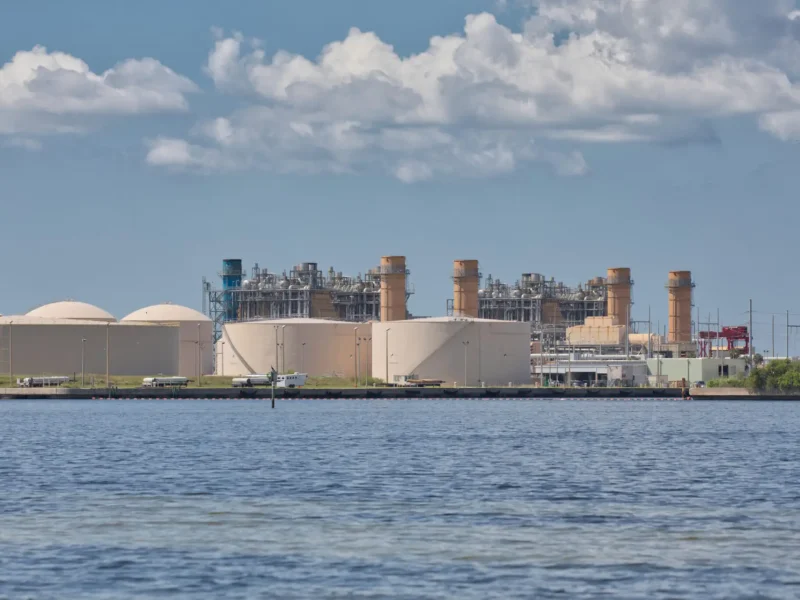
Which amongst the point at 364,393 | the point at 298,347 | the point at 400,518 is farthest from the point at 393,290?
the point at 400,518

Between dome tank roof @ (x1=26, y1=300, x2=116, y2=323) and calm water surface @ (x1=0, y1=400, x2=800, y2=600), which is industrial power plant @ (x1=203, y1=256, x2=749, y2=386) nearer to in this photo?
dome tank roof @ (x1=26, y1=300, x2=116, y2=323)

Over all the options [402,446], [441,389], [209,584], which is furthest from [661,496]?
[441,389]

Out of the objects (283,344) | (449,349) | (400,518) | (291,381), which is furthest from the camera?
(283,344)

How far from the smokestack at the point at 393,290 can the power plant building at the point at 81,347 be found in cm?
2795

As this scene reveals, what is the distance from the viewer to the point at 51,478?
53906 mm

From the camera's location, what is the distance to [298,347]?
179625mm

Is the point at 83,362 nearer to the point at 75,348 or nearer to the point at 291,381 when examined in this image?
the point at 75,348

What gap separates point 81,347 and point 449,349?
1690 inches

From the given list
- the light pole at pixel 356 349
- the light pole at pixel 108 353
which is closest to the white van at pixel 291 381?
the light pole at pixel 356 349

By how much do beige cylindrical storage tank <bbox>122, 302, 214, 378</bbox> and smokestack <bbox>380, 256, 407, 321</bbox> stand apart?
24.9 metres

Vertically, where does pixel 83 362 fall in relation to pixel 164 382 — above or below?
above

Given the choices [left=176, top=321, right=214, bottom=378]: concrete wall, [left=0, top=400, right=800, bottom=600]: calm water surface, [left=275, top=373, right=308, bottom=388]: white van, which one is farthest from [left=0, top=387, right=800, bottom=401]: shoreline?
[left=0, top=400, right=800, bottom=600]: calm water surface

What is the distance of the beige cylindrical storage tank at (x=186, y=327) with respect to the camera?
635 ft

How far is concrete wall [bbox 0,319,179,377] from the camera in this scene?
17162 cm
